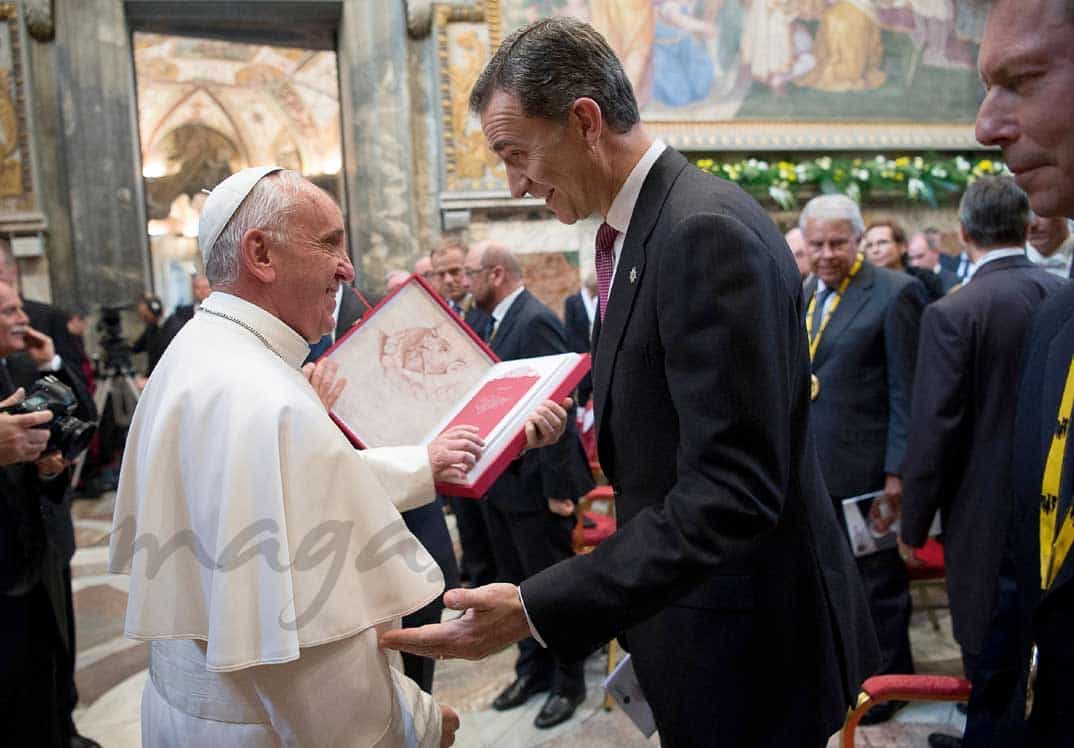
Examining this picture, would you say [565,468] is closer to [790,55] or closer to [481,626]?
[481,626]

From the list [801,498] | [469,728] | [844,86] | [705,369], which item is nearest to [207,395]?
[705,369]

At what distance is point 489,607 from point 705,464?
41 cm

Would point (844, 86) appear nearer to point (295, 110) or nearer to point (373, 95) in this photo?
point (373, 95)

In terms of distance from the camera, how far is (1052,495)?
1229 mm

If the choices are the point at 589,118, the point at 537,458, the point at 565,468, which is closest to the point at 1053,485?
the point at 589,118

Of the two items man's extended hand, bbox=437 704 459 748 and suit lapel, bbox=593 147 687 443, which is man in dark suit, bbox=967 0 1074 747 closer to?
suit lapel, bbox=593 147 687 443

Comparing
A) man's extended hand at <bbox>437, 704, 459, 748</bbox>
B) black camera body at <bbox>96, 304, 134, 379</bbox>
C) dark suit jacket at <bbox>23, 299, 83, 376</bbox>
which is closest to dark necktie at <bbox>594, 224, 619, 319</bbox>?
man's extended hand at <bbox>437, 704, 459, 748</bbox>

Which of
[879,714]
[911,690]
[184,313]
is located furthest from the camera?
[184,313]

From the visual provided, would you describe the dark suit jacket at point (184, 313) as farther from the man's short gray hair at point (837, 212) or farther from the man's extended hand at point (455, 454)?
the man's extended hand at point (455, 454)

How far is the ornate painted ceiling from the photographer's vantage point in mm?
18172

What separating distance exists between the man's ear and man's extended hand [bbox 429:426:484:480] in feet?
2.64

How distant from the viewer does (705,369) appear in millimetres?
1297

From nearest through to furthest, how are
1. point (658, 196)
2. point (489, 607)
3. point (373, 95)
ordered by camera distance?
point (489, 607) → point (658, 196) → point (373, 95)

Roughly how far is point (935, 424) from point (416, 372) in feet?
6.56
